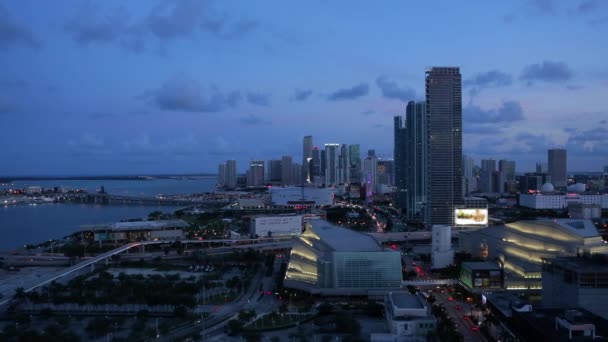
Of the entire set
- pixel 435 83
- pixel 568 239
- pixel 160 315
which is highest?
pixel 435 83

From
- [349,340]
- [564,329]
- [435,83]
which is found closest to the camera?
[564,329]

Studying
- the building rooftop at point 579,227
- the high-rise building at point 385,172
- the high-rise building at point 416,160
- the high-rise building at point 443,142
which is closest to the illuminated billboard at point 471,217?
the high-rise building at point 443,142

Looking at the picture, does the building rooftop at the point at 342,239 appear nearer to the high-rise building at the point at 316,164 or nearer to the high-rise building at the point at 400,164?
the high-rise building at the point at 400,164

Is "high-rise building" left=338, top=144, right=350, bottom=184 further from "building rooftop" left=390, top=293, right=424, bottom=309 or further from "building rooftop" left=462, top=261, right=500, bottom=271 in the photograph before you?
"building rooftop" left=390, top=293, right=424, bottom=309

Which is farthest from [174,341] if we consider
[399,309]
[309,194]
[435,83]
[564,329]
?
[309,194]

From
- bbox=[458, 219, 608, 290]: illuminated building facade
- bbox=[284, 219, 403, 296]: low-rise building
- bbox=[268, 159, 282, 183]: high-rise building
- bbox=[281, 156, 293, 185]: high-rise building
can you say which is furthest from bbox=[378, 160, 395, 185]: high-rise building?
bbox=[284, 219, 403, 296]: low-rise building

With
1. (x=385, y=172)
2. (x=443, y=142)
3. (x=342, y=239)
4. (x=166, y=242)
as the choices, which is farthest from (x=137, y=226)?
(x=385, y=172)

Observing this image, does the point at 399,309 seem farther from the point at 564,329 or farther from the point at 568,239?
the point at 568,239
